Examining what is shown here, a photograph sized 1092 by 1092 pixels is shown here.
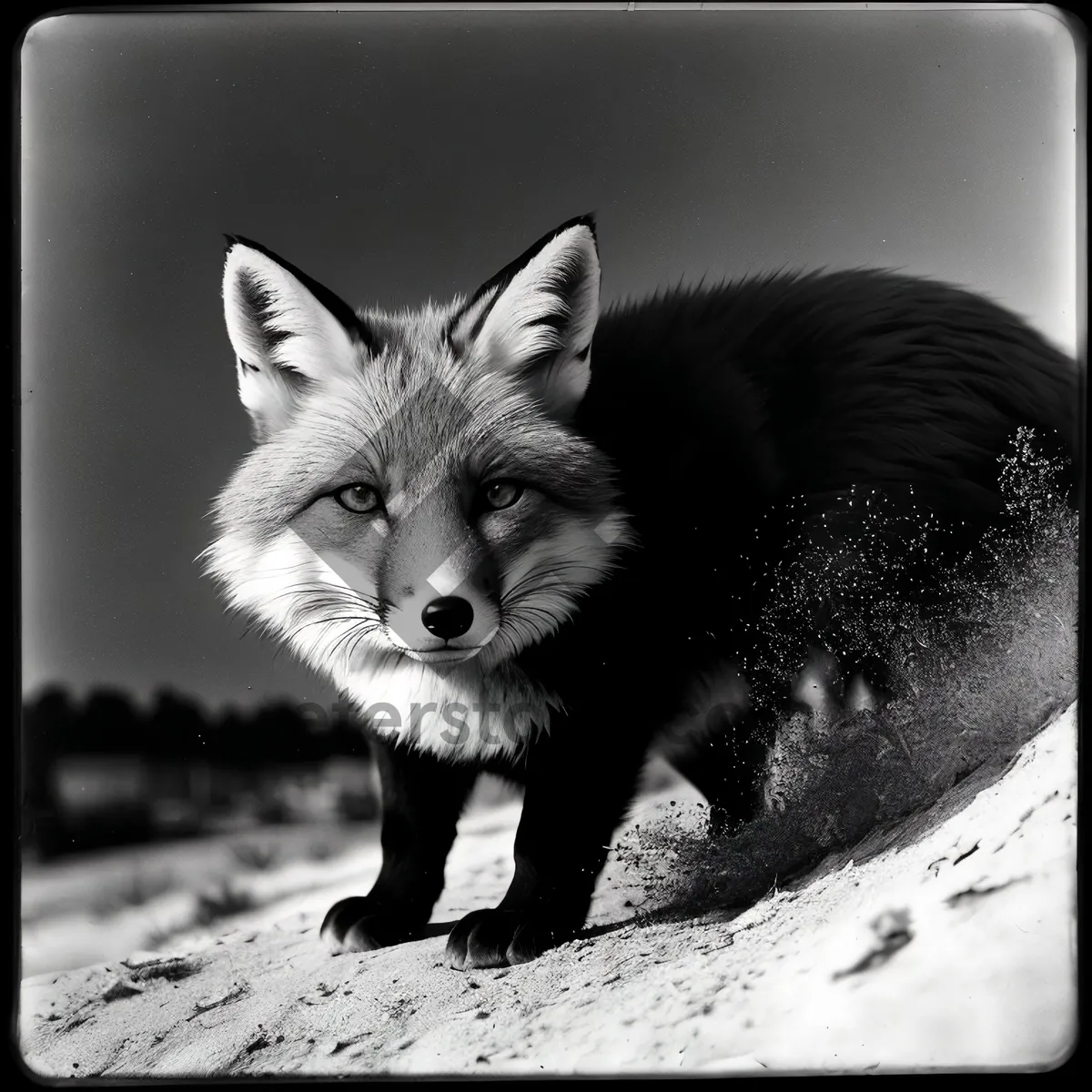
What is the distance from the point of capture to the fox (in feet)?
7.66

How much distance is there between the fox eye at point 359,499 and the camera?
230 cm

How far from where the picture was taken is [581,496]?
2355 mm

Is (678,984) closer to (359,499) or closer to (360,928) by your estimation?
(360,928)

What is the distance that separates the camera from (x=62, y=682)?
2479mm

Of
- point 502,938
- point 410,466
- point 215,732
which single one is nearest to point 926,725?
point 502,938

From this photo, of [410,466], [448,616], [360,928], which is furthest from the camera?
[360,928]

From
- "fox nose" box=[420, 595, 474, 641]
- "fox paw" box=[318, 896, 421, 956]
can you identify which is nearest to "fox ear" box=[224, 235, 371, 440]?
"fox nose" box=[420, 595, 474, 641]

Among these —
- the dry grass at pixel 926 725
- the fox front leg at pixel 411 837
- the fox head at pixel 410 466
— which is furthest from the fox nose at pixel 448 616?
the dry grass at pixel 926 725

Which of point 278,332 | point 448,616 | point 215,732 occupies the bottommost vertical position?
point 215,732

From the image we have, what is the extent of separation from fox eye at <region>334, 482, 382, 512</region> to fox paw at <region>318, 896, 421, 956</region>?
3.13ft

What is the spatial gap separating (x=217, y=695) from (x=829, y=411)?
5.36 feet

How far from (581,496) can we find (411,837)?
3.00 feet

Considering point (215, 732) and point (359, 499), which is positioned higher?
point (359, 499)

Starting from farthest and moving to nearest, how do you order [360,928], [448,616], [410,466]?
[360,928] < [410,466] < [448,616]
